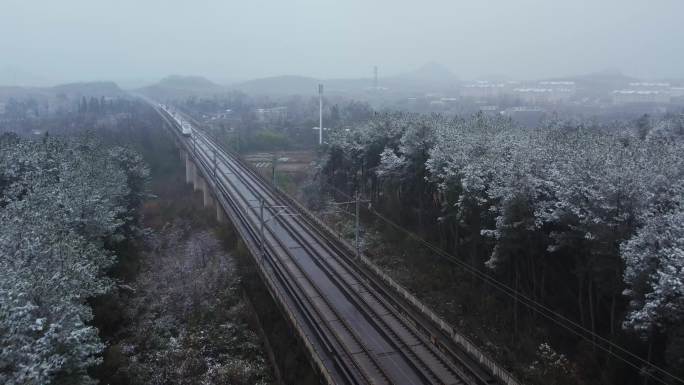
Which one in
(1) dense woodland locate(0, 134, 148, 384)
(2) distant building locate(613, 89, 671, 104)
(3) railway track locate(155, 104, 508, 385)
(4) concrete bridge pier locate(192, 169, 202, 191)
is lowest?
(3) railway track locate(155, 104, 508, 385)

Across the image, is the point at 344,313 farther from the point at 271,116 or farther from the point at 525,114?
the point at 271,116

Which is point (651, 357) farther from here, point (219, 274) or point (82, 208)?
point (82, 208)

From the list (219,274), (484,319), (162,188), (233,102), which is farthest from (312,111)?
(484,319)

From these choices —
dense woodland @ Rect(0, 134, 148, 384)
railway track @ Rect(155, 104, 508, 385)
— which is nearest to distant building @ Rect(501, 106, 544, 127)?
railway track @ Rect(155, 104, 508, 385)

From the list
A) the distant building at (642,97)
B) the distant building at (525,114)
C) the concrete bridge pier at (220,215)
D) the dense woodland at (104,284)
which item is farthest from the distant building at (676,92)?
the dense woodland at (104,284)

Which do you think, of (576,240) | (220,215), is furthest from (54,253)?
(220,215)

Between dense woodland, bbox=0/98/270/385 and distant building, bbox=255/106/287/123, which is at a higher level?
distant building, bbox=255/106/287/123

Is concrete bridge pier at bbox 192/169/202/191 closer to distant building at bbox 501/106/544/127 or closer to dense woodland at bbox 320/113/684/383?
dense woodland at bbox 320/113/684/383
